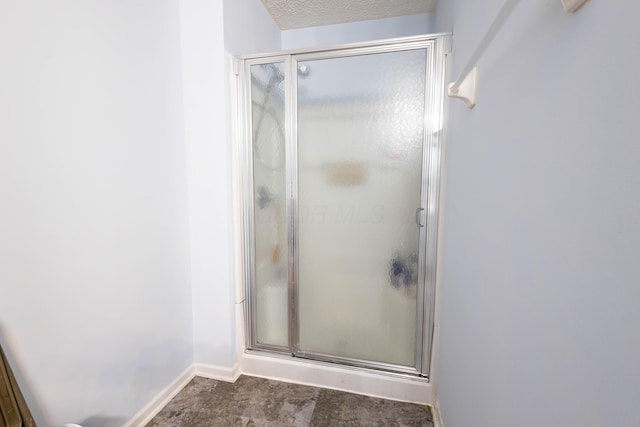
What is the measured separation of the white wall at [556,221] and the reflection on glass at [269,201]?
1133 mm

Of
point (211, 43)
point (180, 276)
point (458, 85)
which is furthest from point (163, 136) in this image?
point (458, 85)

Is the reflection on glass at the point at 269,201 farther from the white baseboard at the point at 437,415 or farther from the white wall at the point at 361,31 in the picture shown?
the white baseboard at the point at 437,415

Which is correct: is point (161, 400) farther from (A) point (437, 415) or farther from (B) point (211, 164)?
(A) point (437, 415)

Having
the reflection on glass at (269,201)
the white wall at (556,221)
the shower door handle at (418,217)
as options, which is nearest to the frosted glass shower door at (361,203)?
the shower door handle at (418,217)

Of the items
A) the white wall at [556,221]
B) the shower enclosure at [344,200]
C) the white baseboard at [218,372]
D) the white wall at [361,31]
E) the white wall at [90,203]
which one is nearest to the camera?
the white wall at [556,221]

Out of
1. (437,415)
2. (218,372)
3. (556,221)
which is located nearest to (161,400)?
(218,372)

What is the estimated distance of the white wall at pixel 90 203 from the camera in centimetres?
95

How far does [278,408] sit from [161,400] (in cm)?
67

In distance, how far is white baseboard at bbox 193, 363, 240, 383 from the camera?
5.94 ft

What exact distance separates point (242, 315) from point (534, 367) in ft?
5.50

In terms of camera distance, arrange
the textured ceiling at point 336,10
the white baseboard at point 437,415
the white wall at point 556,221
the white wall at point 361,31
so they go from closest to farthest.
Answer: the white wall at point 556,221, the white baseboard at point 437,415, the textured ceiling at point 336,10, the white wall at point 361,31

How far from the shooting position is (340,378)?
1.73 m

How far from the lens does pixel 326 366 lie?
5.78 ft

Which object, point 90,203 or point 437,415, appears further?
point 437,415
